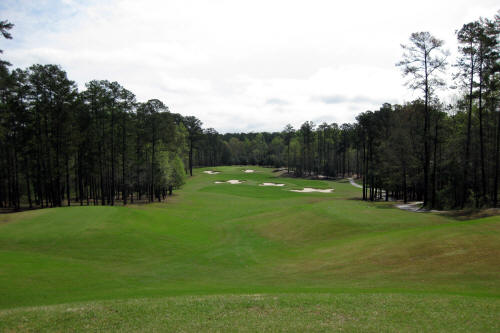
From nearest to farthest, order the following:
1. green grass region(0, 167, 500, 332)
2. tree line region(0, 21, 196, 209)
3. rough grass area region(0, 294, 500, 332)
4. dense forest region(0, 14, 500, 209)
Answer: rough grass area region(0, 294, 500, 332) → green grass region(0, 167, 500, 332) → dense forest region(0, 14, 500, 209) → tree line region(0, 21, 196, 209)

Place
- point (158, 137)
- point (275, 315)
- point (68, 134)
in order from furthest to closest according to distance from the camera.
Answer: point (158, 137), point (68, 134), point (275, 315)

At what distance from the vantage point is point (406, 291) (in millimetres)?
12289

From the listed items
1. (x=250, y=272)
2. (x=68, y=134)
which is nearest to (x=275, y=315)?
(x=250, y=272)

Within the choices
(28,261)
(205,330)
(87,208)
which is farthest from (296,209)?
(205,330)

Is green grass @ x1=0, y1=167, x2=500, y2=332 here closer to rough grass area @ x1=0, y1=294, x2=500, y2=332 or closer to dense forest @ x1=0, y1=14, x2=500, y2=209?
rough grass area @ x1=0, y1=294, x2=500, y2=332

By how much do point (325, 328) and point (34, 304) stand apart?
1157 cm

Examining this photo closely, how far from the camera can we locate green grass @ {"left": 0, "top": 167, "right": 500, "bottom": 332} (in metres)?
9.73

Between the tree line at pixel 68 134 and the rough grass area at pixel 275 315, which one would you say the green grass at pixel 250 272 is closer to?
the rough grass area at pixel 275 315

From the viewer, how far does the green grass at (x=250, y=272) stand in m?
9.73

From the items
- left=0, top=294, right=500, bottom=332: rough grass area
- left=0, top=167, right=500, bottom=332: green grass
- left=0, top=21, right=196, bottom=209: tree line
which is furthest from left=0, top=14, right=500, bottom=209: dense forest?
left=0, top=294, right=500, bottom=332: rough grass area

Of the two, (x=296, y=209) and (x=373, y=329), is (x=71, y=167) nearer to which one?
(x=296, y=209)

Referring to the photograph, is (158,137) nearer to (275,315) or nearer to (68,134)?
(68,134)

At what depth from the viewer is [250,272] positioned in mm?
18750

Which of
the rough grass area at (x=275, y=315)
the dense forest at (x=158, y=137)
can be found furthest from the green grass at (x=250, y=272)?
the dense forest at (x=158, y=137)
